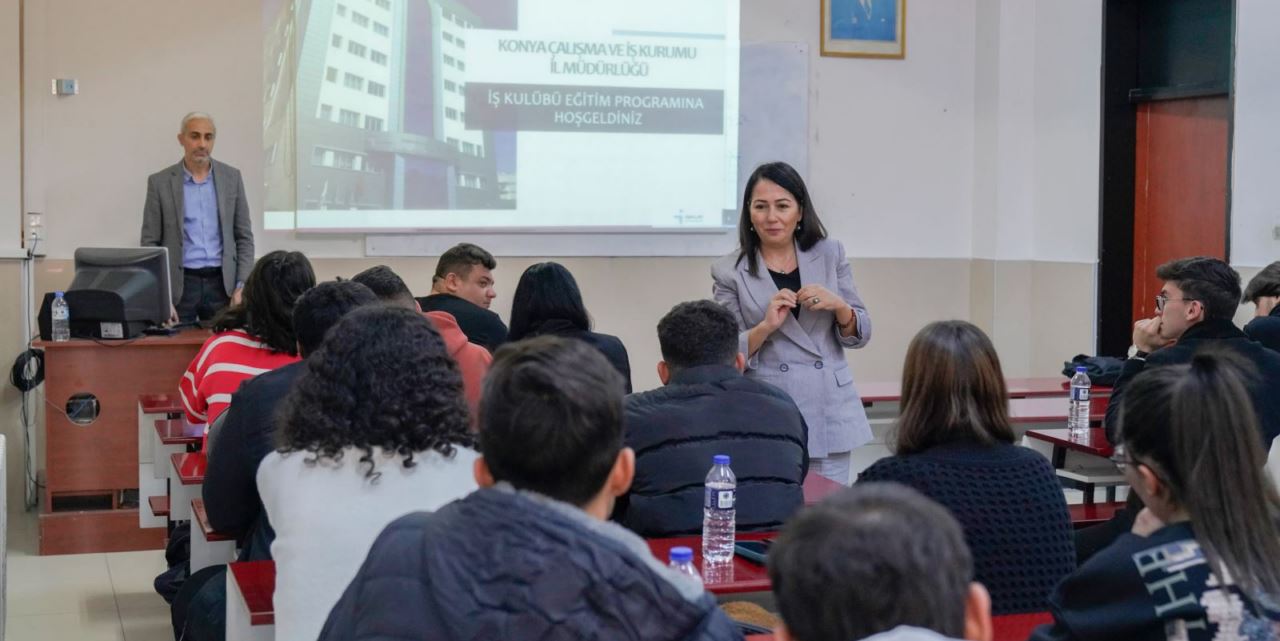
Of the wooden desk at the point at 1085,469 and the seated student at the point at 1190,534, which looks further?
the wooden desk at the point at 1085,469

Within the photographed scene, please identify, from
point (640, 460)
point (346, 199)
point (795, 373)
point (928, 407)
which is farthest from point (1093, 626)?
point (346, 199)

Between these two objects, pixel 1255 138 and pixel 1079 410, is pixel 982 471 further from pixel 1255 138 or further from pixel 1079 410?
pixel 1255 138

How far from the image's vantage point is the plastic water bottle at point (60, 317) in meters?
5.58

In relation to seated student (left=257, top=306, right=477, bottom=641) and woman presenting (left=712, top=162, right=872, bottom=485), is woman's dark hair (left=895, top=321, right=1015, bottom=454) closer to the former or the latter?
seated student (left=257, top=306, right=477, bottom=641)

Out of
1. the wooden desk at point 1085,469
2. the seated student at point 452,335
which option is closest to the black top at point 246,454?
Answer: the seated student at point 452,335

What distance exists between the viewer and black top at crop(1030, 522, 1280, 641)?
5.48 ft

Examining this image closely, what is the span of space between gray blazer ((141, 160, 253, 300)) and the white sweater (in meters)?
4.63

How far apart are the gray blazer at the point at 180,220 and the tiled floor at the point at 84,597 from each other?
1.59 m

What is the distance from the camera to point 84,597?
4859mm

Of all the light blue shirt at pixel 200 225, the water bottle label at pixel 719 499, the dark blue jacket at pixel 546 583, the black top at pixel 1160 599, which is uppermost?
the light blue shirt at pixel 200 225

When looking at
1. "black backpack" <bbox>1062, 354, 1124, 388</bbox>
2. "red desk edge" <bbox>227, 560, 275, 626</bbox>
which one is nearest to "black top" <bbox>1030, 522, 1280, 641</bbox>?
"red desk edge" <bbox>227, 560, 275, 626</bbox>

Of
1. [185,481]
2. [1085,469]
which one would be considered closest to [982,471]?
[185,481]

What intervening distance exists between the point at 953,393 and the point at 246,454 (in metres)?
1.44

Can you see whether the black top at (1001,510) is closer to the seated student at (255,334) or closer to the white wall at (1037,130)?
the seated student at (255,334)
